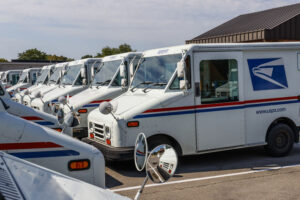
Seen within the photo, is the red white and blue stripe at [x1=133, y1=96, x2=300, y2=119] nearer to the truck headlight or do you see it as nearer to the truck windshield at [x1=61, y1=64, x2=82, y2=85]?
the truck headlight

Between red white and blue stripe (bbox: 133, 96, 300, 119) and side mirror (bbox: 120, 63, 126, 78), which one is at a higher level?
side mirror (bbox: 120, 63, 126, 78)

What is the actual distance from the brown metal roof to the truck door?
15265 millimetres

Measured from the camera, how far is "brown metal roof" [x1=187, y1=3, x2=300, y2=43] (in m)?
23.1

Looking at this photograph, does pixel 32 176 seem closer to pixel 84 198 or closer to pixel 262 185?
pixel 84 198

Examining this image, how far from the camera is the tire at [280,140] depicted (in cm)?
808

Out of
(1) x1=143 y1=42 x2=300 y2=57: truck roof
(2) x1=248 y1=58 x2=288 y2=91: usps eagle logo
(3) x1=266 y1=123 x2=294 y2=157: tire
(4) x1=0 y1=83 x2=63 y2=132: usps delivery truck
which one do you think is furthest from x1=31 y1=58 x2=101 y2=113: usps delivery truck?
(3) x1=266 y1=123 x2=294 y2=157: tire

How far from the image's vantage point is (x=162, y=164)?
8.10 ft

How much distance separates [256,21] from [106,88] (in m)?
18.4

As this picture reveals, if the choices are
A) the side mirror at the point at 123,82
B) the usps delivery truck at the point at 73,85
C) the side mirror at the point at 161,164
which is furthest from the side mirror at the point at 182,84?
the usps delivery truck at the point at 73,85

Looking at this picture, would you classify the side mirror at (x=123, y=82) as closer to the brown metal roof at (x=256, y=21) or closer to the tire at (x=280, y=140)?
the tire at (x=280, y=140)

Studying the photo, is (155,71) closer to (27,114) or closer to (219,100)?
(219,100)

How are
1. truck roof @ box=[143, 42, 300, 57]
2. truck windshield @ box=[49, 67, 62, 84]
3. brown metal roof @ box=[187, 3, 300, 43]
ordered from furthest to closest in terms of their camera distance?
brown metal roof @ box=[187, 3, 300, 43]
truck windshield @ box=[49, 67, 62, 84]
truck roof @ box=[143, 42, 300, 57]

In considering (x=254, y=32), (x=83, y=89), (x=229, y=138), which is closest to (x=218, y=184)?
(x=229, y=138)

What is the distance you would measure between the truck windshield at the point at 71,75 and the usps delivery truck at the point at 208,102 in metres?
Answer: 5.03
